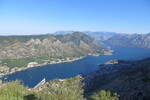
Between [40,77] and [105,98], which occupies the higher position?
[105,98]

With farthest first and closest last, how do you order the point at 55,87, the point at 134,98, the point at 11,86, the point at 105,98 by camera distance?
1. the point at 134,98
2. the point at 11,86
3. the point at 55,87
4. the point at 105,98

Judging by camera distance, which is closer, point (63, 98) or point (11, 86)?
point (63, 98)

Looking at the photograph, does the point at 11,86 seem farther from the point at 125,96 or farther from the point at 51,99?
the point at 125,96

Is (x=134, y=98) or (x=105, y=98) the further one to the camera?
(x=134, y=98)

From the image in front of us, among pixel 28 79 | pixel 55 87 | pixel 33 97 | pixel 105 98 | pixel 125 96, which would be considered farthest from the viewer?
pixel 28 79

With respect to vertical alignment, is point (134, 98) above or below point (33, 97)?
below

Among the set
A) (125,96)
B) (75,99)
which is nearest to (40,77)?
(125,96)

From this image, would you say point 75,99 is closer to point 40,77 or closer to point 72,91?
point 72,91

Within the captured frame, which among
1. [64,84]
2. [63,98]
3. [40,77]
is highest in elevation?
[64,84]

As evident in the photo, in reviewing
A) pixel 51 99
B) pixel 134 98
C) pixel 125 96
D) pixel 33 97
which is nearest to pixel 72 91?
pixel 51 99
